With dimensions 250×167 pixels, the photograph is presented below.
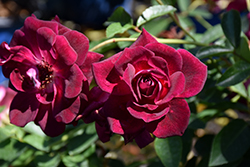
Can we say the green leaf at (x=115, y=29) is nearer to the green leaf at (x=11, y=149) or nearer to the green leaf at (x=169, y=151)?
the green leaf at (x=169, y=151)

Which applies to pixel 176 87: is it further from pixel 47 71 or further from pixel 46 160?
pixel 46 160

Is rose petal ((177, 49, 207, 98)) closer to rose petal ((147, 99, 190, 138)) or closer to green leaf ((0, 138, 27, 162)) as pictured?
Answer: rose petal ((147, 99, 190, 138))

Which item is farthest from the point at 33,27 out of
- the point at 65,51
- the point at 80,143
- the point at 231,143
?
the point at 231,143

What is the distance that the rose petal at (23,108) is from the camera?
35 centimetres

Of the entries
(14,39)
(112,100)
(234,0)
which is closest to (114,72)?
(112,100)

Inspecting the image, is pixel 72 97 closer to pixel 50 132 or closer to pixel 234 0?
pixel 50 132

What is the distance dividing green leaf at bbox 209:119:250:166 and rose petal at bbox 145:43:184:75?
0.74 feet

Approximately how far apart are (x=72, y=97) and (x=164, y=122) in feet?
0.38

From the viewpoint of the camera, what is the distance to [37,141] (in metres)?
0.53

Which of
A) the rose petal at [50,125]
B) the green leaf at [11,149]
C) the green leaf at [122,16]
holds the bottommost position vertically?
the green leaf at [11,149]

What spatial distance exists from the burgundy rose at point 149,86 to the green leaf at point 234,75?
0.11 meters

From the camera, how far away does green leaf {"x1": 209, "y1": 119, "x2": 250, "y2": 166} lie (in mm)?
440

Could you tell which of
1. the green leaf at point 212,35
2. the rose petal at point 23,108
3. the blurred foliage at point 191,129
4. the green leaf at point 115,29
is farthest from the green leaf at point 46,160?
the green leaf at point 212,35

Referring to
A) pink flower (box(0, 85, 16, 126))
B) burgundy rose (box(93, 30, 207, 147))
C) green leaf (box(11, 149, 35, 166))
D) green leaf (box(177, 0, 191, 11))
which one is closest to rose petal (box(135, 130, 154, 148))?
burgundy rose (box(93, 30, 207, 147))
